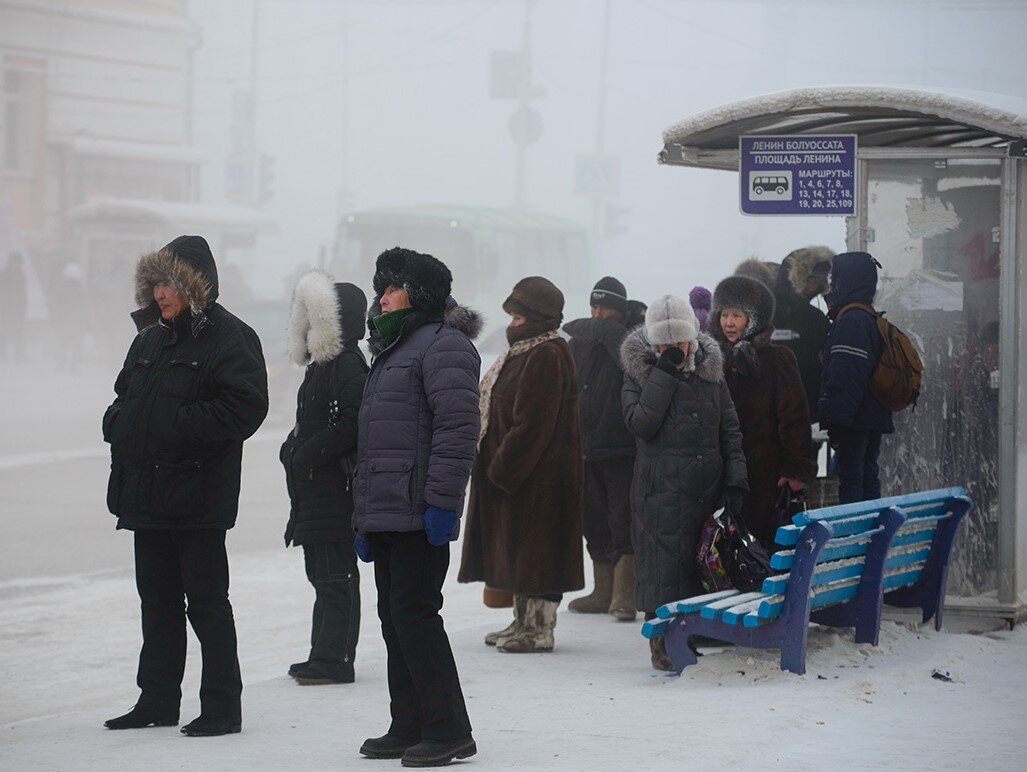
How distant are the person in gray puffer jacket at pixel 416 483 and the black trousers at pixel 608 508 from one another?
→ 10.3 feet

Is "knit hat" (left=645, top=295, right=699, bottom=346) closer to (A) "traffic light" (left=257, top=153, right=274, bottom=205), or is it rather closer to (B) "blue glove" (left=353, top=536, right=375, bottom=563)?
(B) "blue glove" (left=353, top=536, right=375, bottom=563)

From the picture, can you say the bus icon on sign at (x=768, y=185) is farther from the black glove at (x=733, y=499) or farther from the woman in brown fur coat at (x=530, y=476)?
the black glove at (x=733, y=499)

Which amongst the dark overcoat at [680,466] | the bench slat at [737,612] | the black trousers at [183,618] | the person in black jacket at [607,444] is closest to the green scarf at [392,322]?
the black trousers at [183,618]

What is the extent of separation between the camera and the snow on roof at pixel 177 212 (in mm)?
33750

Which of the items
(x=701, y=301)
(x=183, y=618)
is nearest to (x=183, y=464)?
(x=183, y=618)

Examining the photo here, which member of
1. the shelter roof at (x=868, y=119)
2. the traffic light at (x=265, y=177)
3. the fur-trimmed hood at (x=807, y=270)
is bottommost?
the fur-trimmed hood at (x=807, y=270)

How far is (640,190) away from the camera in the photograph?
7100 cm

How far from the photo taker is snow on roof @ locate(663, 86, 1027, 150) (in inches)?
298

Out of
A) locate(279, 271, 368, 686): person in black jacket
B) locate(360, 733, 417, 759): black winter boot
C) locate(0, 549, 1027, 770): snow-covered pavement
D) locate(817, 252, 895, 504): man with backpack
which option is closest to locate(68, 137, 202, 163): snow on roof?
locate(0, 549, 1027, 770): snow-covered pavement

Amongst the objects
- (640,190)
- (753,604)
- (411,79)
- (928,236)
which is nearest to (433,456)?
(753,604)

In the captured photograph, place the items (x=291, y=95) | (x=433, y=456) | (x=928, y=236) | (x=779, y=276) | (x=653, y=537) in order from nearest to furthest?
(x=433, y=456)
(x=653, y=537)
(x=928, y=236)
(x=779, y=276)
(x=291, y=95)

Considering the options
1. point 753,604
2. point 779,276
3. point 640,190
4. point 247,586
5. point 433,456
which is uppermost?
point 640,190

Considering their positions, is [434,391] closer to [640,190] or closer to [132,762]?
[132,762]

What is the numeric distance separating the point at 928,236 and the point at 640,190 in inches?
2497
